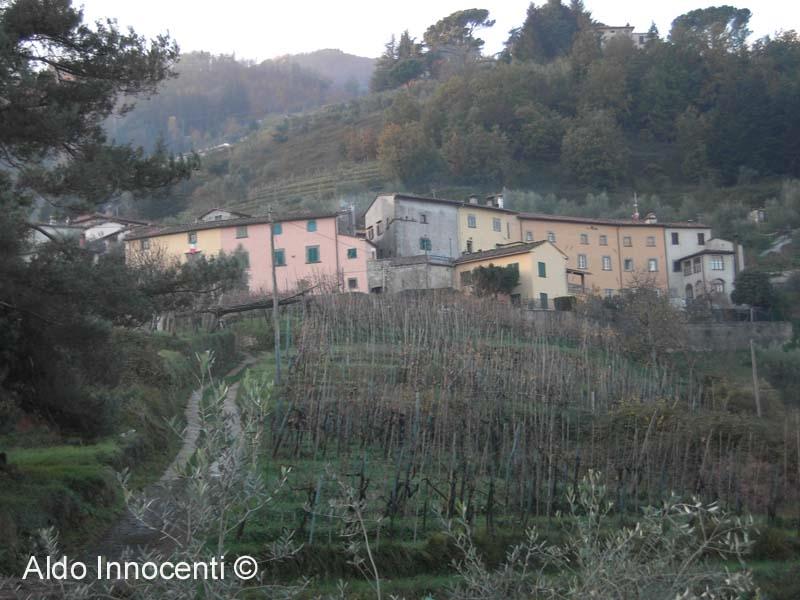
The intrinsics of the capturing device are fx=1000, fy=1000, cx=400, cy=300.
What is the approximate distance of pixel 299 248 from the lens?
165 feet

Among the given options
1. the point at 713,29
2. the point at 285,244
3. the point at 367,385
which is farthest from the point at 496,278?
the point at 713,29

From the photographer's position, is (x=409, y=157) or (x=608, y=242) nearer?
(x=608, y=242)

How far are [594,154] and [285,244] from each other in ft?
132

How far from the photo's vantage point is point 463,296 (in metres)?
39.5

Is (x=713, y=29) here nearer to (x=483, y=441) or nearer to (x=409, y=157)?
(x=409, y=157)

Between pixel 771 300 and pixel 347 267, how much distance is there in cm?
2194

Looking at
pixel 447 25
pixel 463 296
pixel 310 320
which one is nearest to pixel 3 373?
pixel 310 320

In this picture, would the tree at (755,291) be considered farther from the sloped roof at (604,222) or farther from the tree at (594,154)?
the tree at (594,154)

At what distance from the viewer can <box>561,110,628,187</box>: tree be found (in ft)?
A: 271

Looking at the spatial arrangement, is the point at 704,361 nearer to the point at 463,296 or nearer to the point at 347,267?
the point at 463,296

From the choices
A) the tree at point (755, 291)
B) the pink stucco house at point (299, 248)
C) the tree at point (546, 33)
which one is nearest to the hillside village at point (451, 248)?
the pink stucco house at point (299, 248)

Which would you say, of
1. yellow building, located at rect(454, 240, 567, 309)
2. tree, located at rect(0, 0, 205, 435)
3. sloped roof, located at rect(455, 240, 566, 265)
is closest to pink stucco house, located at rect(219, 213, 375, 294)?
sloped roof, located at rect(455, 240, 566, 265)

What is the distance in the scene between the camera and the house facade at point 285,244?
48.8 metres

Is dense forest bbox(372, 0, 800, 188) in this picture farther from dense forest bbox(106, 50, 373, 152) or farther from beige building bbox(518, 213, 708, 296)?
dense forest bbox(106, 50, 373, 152)
